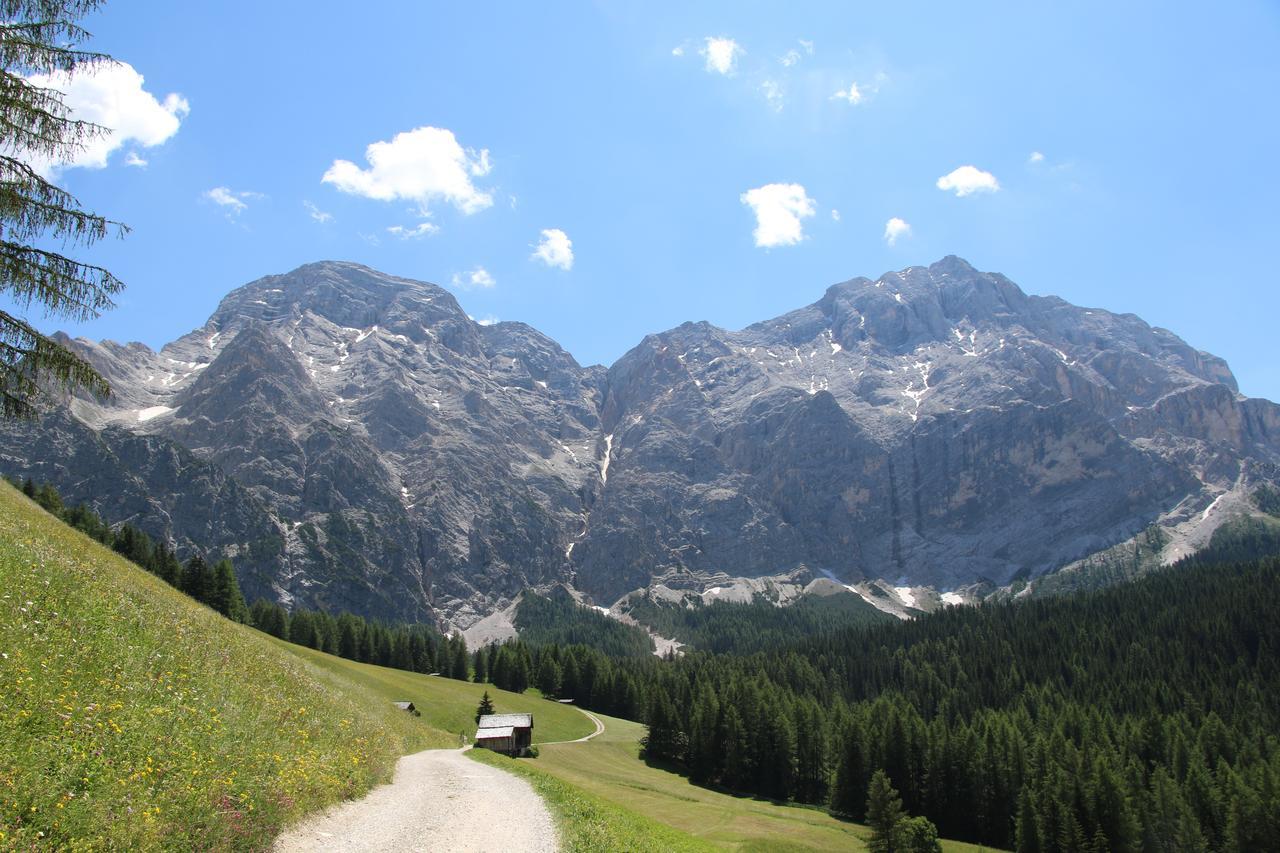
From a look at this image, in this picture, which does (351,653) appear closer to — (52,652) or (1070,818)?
(1070,818)

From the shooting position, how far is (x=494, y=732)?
205 ft

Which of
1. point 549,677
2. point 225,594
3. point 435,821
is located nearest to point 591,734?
point 549,677

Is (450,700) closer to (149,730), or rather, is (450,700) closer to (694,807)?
(694,807)

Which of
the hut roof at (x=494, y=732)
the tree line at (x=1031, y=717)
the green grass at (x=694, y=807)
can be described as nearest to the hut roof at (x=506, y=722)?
the hut roof at (x=494, y=732)

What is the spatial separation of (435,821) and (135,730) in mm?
6669

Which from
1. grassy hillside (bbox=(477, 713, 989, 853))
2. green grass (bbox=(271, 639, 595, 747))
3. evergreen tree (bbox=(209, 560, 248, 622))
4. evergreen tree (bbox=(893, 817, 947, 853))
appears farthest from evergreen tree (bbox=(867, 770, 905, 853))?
evergreen tree (bbox=(209, 560, 248, 622))

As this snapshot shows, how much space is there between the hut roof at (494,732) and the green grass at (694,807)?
345cm

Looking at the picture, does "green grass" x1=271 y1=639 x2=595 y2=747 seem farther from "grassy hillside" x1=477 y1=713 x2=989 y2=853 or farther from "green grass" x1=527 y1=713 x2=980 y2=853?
"green grass" x1=527 y1=713 x2=980 y2=853

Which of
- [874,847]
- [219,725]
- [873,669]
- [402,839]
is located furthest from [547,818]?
[873,669]

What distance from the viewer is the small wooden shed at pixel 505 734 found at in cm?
6194

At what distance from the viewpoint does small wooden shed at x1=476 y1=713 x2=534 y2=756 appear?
6194cm

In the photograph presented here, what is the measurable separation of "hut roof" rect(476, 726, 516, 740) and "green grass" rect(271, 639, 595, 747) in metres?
6.68

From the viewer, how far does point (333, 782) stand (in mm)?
19594

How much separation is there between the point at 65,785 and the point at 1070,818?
7135cm
